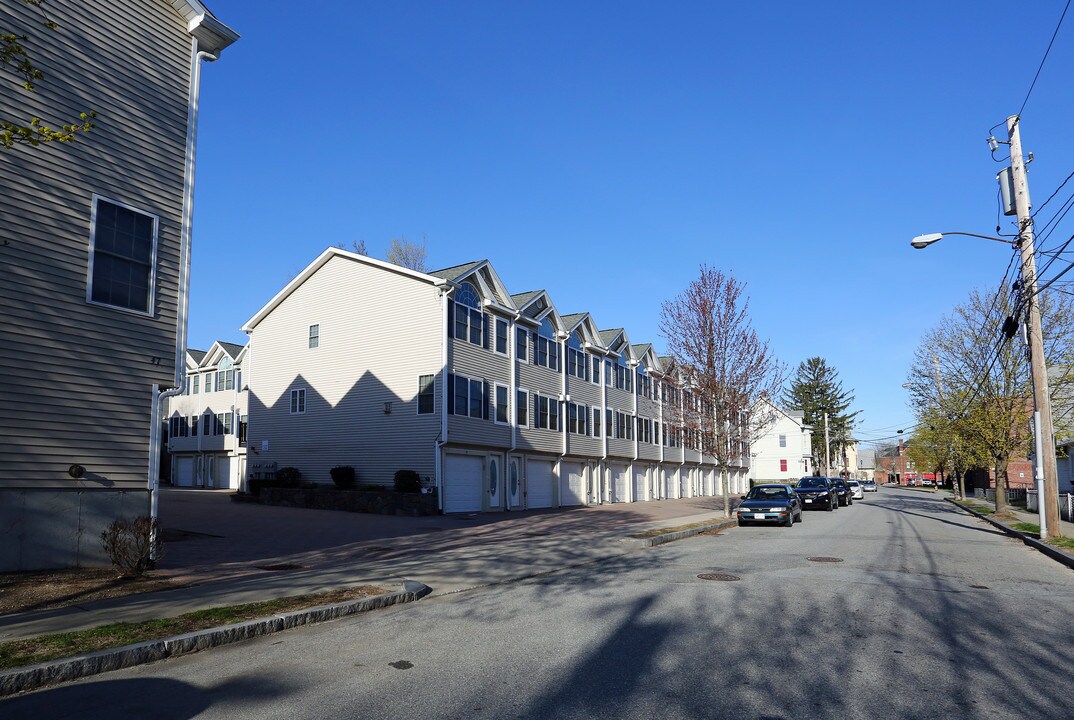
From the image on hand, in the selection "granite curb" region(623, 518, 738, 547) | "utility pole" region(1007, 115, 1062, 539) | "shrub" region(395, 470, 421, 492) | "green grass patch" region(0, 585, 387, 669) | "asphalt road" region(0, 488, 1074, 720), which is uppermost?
"utility pole" region(1007, 115, 1062, 539)

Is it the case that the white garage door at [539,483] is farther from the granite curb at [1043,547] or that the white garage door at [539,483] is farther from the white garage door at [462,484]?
the granite curb at [1043,547]

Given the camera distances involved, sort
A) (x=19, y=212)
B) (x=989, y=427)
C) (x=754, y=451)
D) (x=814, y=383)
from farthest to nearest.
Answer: (x=814, y=383) → (x=754, y=451) → (x=989, y=427) → (x=19, y=212)

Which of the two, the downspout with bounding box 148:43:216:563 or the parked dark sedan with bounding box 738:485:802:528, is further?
the parked dark sedan with bounding box 738:485:802:528

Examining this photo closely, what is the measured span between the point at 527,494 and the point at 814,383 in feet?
256

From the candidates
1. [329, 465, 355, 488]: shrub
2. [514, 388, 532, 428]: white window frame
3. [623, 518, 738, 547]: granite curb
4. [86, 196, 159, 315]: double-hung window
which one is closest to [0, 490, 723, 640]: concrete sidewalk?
[623, 518, 738, 547]: granite curb

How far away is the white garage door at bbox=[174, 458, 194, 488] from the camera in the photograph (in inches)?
2040

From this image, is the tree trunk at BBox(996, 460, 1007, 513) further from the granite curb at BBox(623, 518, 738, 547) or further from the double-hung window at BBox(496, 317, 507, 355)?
the double-hung window at BBox(496, 317, 507, 355)

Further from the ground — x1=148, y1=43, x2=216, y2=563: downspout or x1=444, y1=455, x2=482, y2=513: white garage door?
x1=148, y1=43, x2=216, y2=563: downspout

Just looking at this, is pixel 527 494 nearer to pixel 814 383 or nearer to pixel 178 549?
pixel 178 549

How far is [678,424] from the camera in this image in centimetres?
3353

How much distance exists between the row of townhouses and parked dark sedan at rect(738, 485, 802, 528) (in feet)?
14.9

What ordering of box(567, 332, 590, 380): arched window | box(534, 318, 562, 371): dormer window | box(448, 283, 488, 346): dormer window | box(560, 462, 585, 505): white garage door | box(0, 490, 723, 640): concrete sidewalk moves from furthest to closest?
box(567, 332, 590, 380): arched window → box(560, 462, 585, 505): white garage door → box(534, 318, 562, 371): dormer window → box(448, 283, 488, 346): dormer window → box(0, 490, 723, 640): concrete sidewalk

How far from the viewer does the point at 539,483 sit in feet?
119

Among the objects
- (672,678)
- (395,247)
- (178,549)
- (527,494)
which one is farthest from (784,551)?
(395,247)
